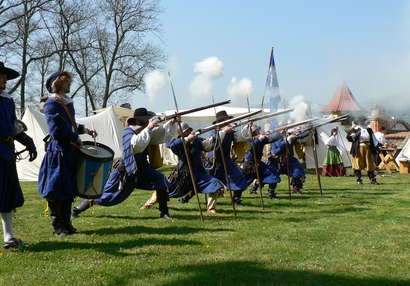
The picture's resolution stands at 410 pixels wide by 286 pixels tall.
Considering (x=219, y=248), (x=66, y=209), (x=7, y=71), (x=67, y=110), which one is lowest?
(x=219, y=248)

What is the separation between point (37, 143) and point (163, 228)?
27.7 ft

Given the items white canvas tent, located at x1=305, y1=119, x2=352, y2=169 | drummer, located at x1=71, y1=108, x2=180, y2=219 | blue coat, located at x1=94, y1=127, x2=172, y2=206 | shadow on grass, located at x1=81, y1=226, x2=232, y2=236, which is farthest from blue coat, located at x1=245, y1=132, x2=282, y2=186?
white canvas tent, located at x1=305, y1=119, x2=352, y2=169

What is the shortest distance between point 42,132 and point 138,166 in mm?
7832

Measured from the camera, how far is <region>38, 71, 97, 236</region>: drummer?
454cm

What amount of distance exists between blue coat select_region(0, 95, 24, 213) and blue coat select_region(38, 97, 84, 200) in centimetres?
38

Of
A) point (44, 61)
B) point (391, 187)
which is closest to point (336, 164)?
point (391, 187)

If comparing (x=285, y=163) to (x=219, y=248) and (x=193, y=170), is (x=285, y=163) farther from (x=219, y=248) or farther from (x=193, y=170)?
(x=219, y=248)

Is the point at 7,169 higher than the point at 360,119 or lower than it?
higher

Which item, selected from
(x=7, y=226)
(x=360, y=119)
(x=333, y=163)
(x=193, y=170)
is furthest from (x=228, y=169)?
(x=333, y=163)

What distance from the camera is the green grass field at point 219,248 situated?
135 inches

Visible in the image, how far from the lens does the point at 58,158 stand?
4.62m

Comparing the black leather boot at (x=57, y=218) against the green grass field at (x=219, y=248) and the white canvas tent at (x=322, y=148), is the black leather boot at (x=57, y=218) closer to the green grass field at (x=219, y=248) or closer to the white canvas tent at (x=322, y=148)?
the green grass field at (x=219, y=248)

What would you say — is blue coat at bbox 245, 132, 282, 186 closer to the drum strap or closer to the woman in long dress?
the drum strap

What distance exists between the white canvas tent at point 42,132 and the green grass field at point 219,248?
5.95 metres
